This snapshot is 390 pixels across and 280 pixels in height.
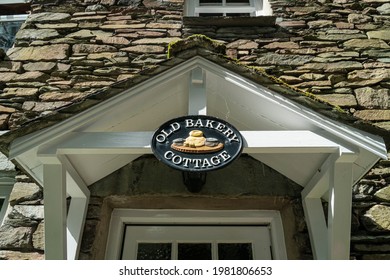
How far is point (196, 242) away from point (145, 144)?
1.02 m

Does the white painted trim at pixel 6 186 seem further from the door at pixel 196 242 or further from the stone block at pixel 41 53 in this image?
the stone block at pixel 41 53

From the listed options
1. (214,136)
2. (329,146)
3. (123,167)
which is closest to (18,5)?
(123,167)

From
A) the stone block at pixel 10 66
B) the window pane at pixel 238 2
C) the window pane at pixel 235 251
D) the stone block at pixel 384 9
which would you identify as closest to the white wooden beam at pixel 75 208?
the window pane at pixel 235 251

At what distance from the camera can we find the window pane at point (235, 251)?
151 inches

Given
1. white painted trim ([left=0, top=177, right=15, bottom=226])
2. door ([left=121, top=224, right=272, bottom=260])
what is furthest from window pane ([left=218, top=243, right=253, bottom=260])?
white painted trim ([left=0, top=177, right=15, bottom=226])

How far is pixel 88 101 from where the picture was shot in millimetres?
3338

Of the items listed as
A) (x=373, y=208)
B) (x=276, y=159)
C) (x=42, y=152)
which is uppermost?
(x=42, y=152)

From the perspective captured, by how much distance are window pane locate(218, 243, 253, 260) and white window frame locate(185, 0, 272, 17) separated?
126 inches

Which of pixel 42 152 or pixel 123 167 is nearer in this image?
pixel 42 152

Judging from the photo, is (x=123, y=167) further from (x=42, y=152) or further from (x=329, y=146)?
(x=329, y=146)

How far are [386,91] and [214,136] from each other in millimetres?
2243

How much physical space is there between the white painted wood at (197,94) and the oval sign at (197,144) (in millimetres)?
104

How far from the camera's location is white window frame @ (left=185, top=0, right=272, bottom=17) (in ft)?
20.5
